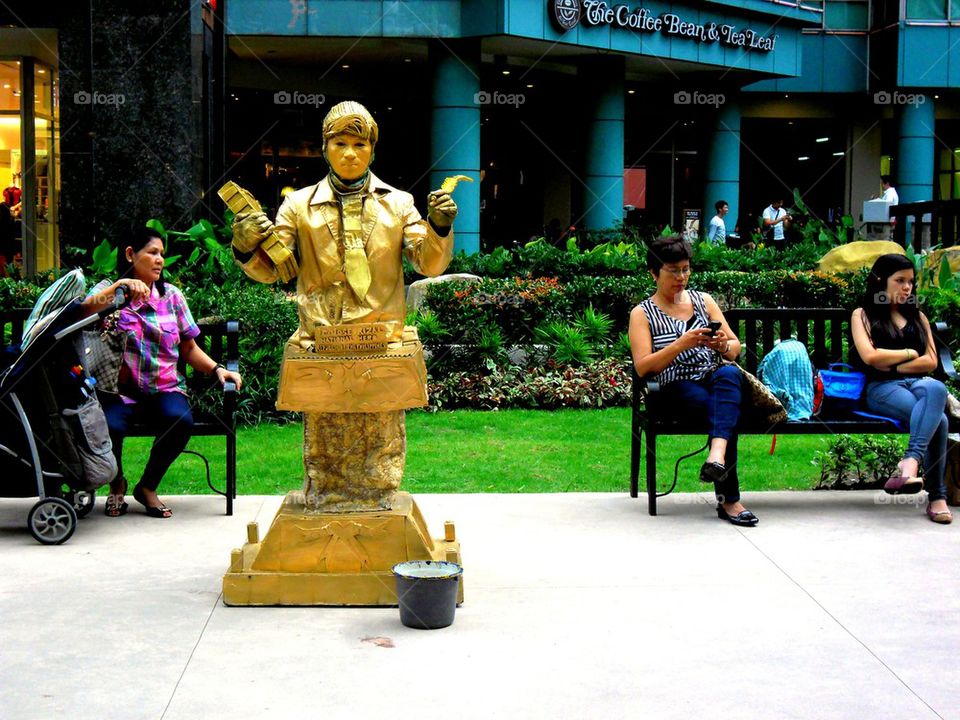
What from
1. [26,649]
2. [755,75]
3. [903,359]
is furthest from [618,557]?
[755,75]

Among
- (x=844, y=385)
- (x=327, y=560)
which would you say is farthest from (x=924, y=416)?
(x=327, y=560)

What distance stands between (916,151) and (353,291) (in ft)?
87.8

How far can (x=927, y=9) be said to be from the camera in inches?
1132

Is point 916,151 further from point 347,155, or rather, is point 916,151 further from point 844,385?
point 347,155

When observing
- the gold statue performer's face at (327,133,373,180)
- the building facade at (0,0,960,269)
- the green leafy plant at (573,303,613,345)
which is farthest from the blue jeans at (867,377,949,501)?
the building facade at (0,0,960,269)

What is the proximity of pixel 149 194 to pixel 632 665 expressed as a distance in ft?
33.4

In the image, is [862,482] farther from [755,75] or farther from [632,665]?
[755,75]

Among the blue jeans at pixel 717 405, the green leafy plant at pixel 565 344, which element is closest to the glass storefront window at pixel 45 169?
the green leafy plant at pixel 565 344

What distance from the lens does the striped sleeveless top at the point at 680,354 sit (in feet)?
22.5

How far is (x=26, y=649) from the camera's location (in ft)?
14.9

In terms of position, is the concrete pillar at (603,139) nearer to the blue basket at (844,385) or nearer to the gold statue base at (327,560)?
the blue basket at (844,385)

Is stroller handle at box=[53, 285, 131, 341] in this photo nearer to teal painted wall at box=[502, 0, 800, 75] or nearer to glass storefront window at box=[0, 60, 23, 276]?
glass storefront window at box=[0, 60, 23, 276]

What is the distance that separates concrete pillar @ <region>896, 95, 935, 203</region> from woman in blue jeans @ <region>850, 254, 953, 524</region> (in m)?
23.6

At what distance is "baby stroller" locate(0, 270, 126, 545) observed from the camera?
6.08 metres
